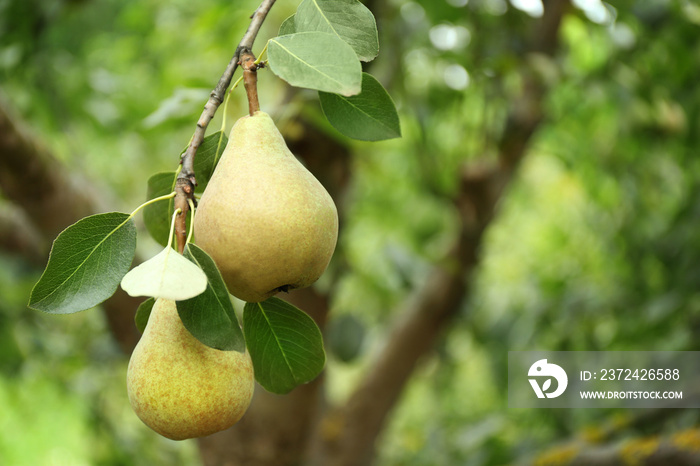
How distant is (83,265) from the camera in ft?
1.18

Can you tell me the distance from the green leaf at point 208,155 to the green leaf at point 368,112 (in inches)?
3.3

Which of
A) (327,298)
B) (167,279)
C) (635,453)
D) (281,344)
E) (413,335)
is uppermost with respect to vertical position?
(167,279)

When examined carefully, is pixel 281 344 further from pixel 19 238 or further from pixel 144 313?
pixel 19 238

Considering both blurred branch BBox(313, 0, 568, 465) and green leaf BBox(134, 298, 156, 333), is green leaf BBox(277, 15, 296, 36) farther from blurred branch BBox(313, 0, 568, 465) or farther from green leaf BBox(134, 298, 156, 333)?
blurred branch BBox(313, 0, 568, 465)

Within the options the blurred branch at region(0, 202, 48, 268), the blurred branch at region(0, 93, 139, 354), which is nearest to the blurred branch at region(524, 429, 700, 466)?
the blurred branch at region(0, 93, 139, 354)

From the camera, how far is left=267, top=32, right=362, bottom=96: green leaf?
322 millimetres

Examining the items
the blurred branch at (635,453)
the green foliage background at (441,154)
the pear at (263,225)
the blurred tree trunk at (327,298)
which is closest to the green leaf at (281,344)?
the pear at (263,225)

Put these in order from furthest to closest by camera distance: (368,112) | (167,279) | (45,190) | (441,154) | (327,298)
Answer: (441,154)
(327,298)
(45,190)
(368,112)
(167,279)

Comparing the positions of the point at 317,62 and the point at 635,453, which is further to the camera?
the point at 635,453

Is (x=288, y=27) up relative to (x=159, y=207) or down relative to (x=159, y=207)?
up

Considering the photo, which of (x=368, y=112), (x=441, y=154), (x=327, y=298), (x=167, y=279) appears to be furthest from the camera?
(x=441, y=154)

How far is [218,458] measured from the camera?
122cm

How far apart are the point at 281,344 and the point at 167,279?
5.0 inches

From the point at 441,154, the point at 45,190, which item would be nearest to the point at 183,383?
the point at 45,190
